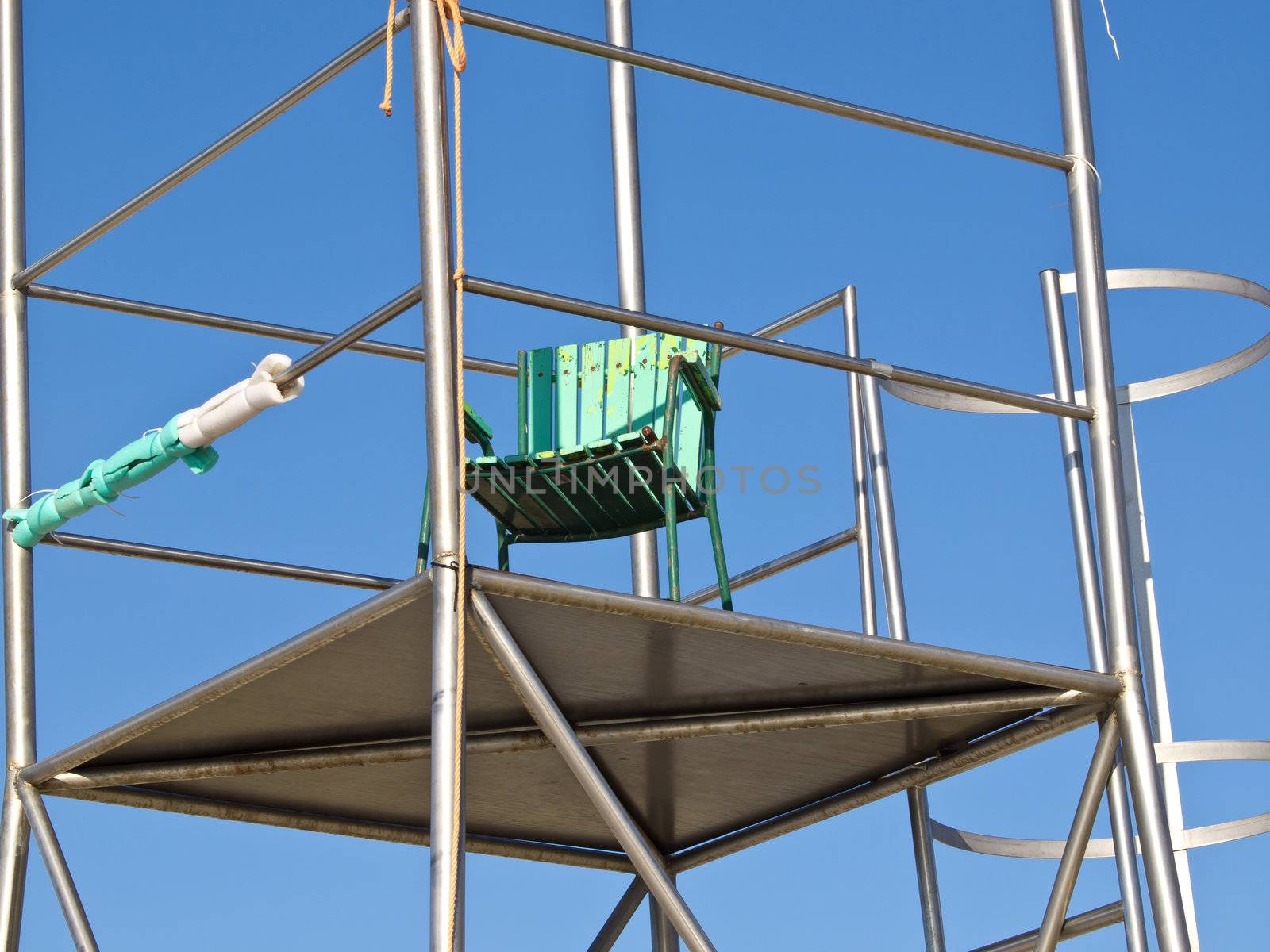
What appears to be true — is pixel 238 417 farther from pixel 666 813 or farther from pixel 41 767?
pixel 666 813

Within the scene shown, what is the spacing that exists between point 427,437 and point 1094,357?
1.97 m

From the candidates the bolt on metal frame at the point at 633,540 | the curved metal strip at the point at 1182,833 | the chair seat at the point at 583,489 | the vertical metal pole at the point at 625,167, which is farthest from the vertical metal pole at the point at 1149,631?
the chair seat at the point at 583,489

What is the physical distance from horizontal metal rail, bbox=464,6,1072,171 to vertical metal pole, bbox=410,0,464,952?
234 millimetres

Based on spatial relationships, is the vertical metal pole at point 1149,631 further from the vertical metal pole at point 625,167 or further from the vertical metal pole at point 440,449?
the vertical metal pole at point 440,449

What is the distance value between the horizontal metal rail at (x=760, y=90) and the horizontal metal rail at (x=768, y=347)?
67cm

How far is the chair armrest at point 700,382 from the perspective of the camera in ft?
19.4

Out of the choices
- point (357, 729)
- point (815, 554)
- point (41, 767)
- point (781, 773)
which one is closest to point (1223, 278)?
point (815, 554)

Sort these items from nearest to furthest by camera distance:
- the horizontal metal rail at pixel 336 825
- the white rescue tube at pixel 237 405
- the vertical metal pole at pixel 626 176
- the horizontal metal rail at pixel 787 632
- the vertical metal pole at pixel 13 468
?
the horizontal metal rail at pixel 787 632 → the white rescue tube at pixel 237 405 → the vertical metal pole at pixel 13 468 → the horizontal metal rail at pixel 336 825 → the vertical metal pole at pixel 626 176

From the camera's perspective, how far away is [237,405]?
5.38 meters

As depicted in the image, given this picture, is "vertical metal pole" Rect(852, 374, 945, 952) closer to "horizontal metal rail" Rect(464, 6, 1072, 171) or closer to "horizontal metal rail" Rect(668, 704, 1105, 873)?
"horizontal metal rail" Rect(668, 704, 1105, 873)

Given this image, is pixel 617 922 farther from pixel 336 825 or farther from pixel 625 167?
pixel 625 167

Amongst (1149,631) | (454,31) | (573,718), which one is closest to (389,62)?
(454,31)

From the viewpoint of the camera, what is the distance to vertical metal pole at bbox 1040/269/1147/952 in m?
5.49

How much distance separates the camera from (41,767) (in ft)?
19.1
